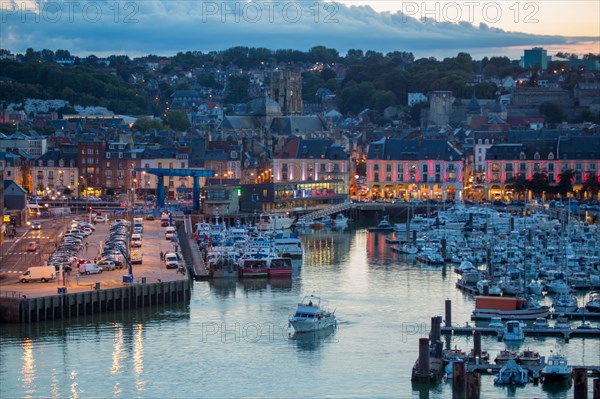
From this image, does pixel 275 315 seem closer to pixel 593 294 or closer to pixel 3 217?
pixel 593 294

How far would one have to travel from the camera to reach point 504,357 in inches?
956

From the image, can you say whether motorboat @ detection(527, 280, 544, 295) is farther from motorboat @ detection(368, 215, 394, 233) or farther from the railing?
motorboat @ detection(368, 215, 394, 233)

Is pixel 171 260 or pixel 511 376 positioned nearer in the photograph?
pixel 511 376

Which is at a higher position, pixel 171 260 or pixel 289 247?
pixel 171 260

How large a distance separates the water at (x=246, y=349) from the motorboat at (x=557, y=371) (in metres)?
0.31

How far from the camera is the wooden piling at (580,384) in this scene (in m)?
21.1

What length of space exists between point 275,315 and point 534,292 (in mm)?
5991

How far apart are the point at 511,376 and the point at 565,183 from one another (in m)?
31.2

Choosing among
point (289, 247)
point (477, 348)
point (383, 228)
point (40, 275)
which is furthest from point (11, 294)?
point (383, 228)

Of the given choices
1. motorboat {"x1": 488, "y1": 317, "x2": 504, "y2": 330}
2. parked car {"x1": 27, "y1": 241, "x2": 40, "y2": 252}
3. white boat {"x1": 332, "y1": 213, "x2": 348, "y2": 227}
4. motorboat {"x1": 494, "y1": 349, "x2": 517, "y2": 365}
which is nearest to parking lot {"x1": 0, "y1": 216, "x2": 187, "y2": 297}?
parked car {"x1": 27, "y1": 241, "x2": 40, "y2": 252}

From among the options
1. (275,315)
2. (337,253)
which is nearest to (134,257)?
(275,315)

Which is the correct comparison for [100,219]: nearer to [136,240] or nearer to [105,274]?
[136,240]

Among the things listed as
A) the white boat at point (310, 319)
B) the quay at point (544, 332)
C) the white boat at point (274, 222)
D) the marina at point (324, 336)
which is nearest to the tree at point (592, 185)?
the white boat at point (274, 222)

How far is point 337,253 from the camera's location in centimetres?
4106
